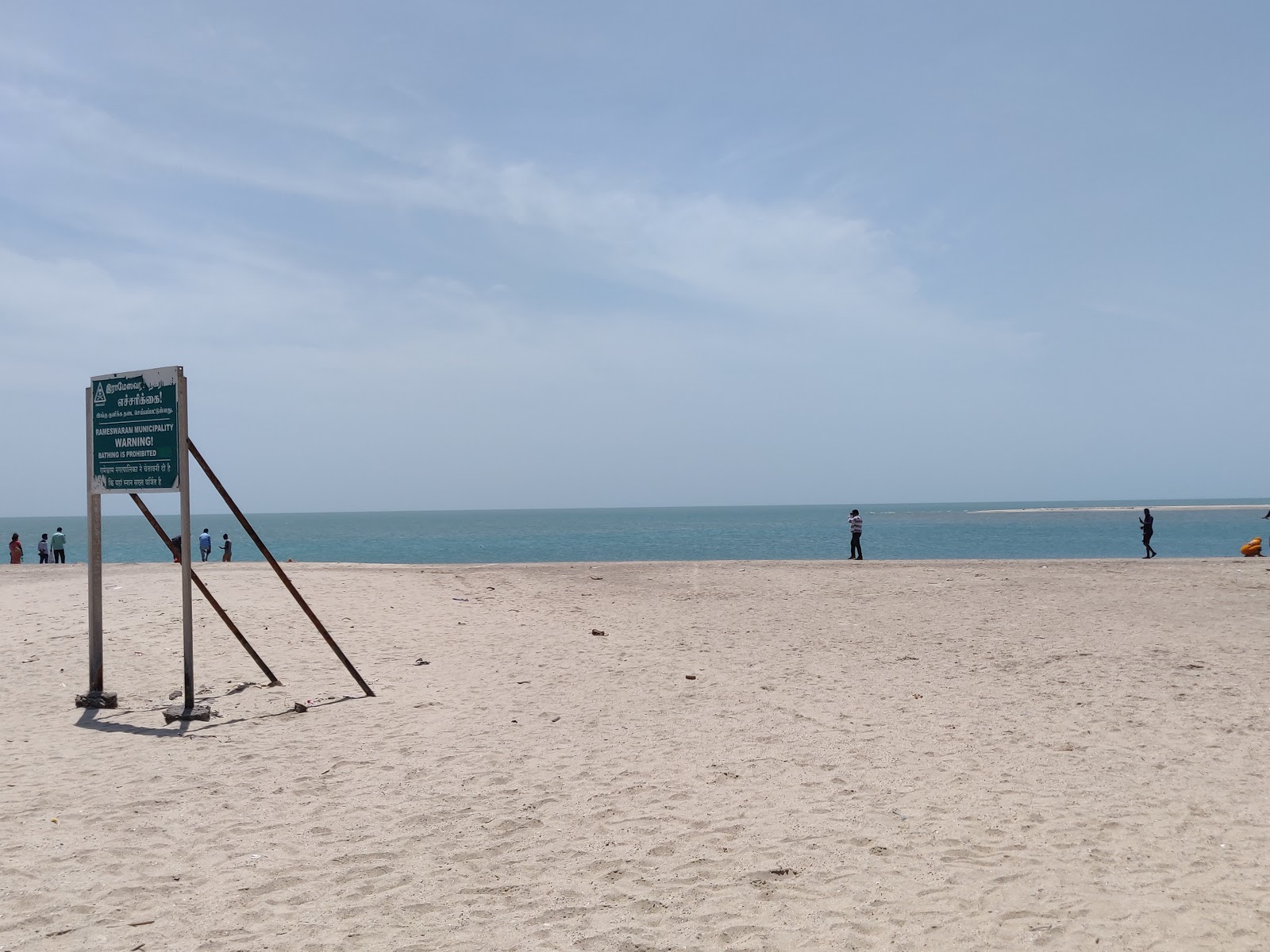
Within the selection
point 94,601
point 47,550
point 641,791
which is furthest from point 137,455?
point 47,550

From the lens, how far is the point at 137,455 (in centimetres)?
886

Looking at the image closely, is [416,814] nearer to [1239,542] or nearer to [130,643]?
[130,643]

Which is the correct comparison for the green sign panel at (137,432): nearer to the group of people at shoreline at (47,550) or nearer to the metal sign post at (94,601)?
the metal sign post at (94,601)

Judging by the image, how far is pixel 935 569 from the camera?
2405 cm

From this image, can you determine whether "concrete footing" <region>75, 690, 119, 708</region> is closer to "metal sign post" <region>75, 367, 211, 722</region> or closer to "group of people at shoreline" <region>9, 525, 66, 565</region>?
"metal sign post" <region>75, 367, 211, 722</region>

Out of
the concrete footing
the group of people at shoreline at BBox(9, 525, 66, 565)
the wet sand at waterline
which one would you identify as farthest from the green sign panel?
the group of people at shoreline at BBox(9, 525, 66, 565)

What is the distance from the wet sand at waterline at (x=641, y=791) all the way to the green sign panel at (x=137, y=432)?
88.2 inches

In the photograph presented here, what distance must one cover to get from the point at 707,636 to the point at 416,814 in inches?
324

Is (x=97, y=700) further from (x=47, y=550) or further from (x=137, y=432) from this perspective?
(x=47, y=550)

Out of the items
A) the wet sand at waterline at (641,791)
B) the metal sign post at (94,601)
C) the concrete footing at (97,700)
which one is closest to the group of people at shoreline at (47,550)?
the wet sand at waterline at (641,791)

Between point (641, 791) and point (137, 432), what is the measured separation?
6.00 m

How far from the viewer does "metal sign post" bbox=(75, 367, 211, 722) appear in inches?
338

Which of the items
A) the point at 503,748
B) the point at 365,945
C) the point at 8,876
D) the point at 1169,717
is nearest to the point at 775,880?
the point at 365,945

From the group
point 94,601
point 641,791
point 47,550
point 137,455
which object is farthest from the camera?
point 47,550
